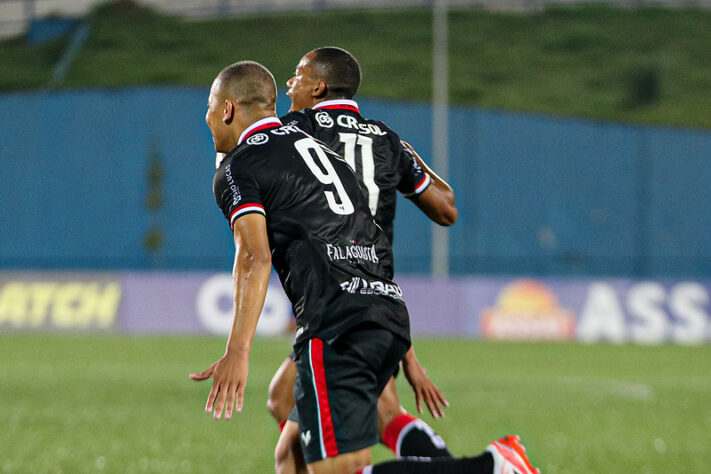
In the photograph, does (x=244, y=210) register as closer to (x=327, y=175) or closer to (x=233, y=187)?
(x=233, y=187)

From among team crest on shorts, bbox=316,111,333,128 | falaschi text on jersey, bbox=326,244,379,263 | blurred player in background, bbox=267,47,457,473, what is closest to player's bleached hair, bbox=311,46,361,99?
blurred player in background, bbox=267,47,457,473

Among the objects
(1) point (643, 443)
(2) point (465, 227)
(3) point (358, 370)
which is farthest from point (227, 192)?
(2) point (465, 227)

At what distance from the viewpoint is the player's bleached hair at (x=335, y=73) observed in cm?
503

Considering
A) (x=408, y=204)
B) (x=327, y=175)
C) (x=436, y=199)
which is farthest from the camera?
(x=408, y=204)

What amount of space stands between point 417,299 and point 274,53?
25347 millimetres

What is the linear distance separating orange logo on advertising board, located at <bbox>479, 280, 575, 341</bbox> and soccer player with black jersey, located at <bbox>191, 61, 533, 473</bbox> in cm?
1736

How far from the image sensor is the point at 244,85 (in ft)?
14.8

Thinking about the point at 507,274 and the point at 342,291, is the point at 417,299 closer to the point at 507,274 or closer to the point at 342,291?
the point at 507,274

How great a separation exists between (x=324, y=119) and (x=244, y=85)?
0.49 meters

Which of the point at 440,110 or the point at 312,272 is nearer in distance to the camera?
the point at 312,272

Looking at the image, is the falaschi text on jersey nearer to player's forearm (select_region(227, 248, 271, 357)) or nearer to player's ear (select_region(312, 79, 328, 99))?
player's forearm (select_region(227, 248, 271, 357))

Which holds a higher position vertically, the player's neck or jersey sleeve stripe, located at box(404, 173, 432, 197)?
the player's neck

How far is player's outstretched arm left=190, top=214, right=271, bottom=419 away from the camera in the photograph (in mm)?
3914

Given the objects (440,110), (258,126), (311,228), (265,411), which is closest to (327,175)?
(311,228)
